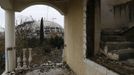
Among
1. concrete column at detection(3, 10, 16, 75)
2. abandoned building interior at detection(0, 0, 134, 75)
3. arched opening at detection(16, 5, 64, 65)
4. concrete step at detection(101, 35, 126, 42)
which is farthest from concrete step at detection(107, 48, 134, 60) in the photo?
arched opening at detection(16, 5, 64, 65)

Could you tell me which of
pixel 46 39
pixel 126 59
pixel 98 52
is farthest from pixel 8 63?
pixel 46 39

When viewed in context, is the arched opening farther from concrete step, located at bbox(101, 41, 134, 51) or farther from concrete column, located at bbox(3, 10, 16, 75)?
concrete step, located at bbox(101, 41, 134, 51)

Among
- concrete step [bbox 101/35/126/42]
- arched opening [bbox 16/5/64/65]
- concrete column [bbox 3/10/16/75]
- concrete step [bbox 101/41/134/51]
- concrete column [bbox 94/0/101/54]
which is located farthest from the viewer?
arched opening [bbox 16/5/64/65]

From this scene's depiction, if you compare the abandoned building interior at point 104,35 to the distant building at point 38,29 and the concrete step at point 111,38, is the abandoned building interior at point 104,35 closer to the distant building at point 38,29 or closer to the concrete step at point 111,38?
the concrete step at point 111,38

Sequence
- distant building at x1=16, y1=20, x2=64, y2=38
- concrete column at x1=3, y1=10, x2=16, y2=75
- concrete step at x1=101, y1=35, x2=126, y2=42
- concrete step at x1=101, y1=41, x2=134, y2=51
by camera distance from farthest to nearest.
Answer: distant building at x1=16, y1=20, x2=64, y2=38
concrete column at x1=3, y1=10, x2=16, y2=75
concrete step at x1=101, y1=35, x2=126, y2=42
concrete step at x1=101, y1=41, x2=134, y2=51

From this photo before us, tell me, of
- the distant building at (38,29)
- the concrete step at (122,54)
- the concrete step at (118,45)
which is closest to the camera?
the concrete step at (122,54)

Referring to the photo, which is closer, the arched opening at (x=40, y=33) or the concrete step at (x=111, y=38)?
the concrete step at (x=111, y=38)

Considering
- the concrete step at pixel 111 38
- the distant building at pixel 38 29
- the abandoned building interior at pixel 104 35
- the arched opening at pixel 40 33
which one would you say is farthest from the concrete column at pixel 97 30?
the distant building at pixel 38 29

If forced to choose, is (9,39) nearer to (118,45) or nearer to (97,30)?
(97,30)

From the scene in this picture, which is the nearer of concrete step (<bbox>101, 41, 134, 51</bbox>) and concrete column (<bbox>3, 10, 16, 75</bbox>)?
concrete step (<bbox>101, 41, 134, 51</bbox>)

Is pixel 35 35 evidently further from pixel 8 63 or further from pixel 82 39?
pixel 82 39

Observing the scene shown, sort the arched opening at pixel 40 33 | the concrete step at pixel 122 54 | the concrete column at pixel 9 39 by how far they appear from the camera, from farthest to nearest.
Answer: the arched opening at pixel 40 33
the concrete column at pixel 9 39
the concrete step at pixel 122 54

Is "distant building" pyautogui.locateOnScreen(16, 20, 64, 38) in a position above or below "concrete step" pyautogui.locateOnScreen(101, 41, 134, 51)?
above

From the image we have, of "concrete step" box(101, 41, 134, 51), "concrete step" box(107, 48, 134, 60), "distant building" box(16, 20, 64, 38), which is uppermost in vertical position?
"distant building" box(16, 20, 64, 38)
